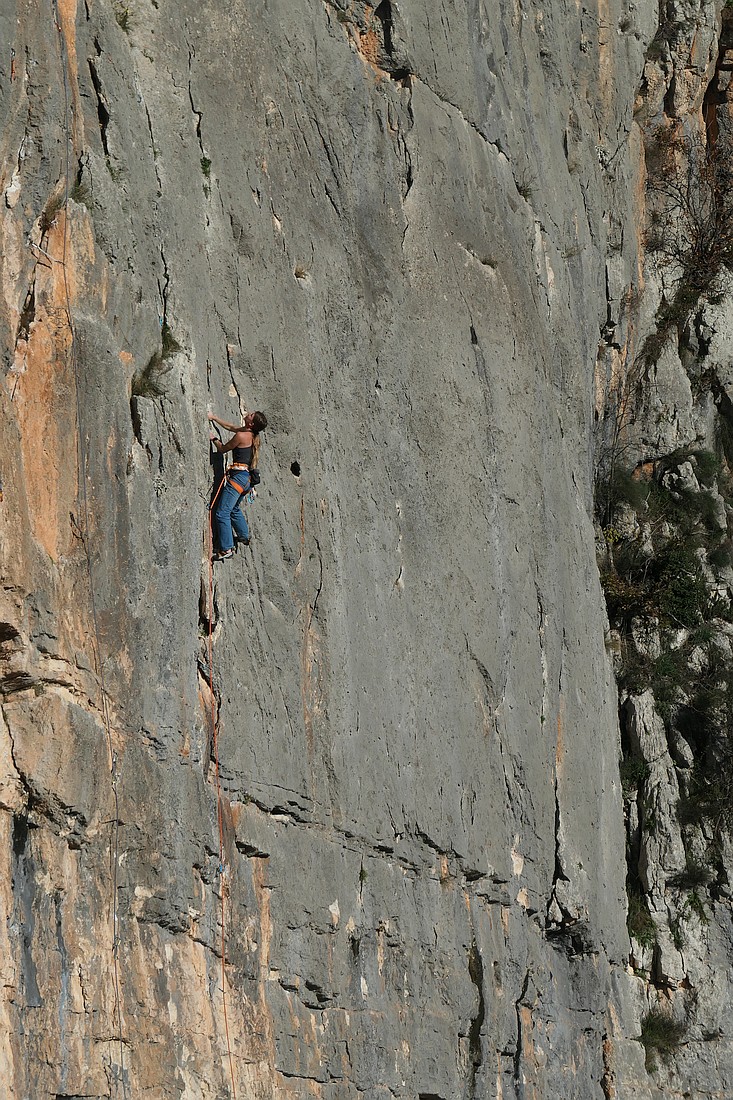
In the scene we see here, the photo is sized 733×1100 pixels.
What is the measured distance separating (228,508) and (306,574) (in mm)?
1369

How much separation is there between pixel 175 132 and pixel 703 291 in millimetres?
13103

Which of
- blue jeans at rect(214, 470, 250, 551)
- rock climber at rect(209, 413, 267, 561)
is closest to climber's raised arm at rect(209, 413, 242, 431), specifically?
rock climber at rect(209, 413, 267, 561)

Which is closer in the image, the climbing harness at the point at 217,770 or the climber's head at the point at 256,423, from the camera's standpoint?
the climbing harness at the point at 217,770

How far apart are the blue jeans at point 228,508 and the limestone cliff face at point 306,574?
0.53ft

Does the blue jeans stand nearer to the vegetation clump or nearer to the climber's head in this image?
the climber's head

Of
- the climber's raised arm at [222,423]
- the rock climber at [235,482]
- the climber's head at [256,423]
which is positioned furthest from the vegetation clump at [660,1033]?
the climber's raised arm at [222,423]

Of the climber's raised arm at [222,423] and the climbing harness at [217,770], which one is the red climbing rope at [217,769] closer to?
the climbing harness at [217,770]

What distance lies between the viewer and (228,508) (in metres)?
11.4

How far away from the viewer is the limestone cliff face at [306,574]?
9930 mm

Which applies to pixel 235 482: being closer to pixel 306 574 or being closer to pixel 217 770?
pixel 306 574

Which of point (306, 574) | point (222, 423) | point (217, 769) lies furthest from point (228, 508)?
point (217, 769)

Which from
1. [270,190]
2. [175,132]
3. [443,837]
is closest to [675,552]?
[443,837]

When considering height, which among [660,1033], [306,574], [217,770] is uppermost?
[306,574]

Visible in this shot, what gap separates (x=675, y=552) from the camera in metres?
20.9
